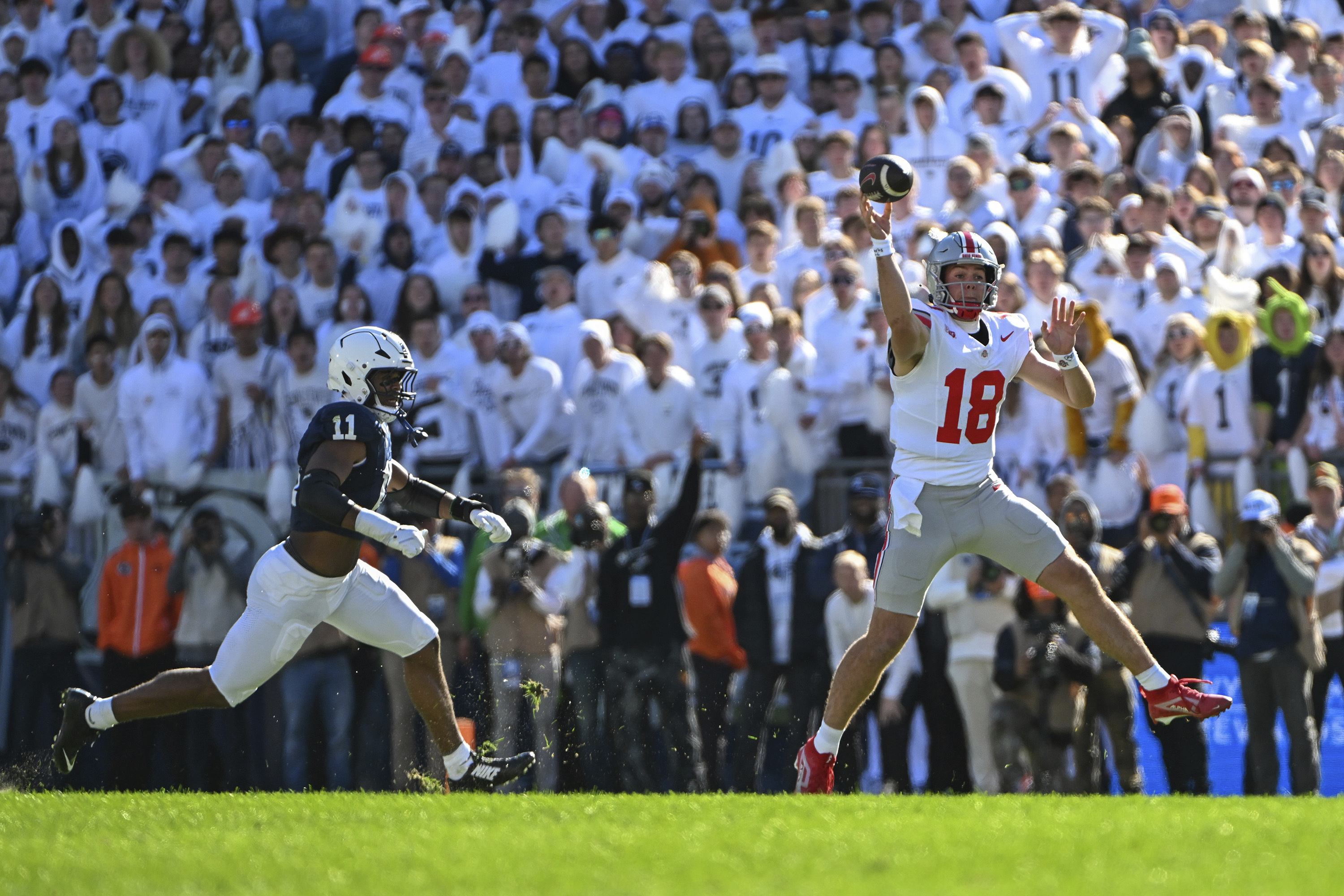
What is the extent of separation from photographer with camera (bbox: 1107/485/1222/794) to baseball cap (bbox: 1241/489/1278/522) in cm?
34

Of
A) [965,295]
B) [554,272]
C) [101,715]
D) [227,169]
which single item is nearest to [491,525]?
[101,715]

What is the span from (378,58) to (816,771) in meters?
10.2

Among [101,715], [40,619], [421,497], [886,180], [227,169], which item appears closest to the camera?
[886,180]

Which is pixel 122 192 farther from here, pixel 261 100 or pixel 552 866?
pixel 552 866

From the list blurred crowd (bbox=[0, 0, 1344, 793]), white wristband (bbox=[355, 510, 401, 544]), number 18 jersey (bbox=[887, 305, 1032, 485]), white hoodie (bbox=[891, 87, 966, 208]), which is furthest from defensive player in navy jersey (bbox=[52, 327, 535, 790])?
white hoodie (bbox=[891, 87, 966, 208])

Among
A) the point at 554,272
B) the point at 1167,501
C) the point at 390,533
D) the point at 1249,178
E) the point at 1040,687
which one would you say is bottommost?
the point at 1040,687

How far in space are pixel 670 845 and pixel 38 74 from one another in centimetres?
1283

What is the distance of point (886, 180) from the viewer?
267 inches

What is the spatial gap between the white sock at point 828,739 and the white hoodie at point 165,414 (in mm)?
6675

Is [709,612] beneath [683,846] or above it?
above

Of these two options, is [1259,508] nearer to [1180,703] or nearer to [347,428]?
[1180,703]

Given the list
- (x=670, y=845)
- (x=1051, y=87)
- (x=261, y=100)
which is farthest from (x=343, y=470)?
(x=261, y=100)

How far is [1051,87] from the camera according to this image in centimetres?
1474

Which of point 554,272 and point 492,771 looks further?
A: point 554,272
